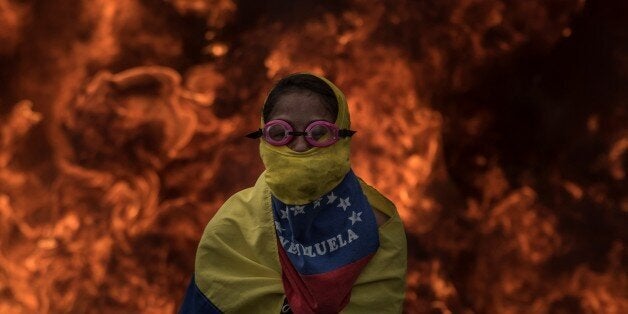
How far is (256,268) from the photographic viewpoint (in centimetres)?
229

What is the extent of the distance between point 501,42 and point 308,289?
105 inches

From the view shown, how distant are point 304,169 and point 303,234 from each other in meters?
0.22

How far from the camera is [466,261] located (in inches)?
173

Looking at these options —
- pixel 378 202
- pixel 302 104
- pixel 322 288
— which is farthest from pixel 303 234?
pixel 302 104

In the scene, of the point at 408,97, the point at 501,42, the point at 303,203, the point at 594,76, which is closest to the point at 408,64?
the point at 408,97

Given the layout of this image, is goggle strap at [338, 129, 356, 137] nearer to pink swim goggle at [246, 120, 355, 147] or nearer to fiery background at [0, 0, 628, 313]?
pink swim goggle at [246, 120, 355, 147]

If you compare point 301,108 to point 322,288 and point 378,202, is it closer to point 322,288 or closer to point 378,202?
point 378,202

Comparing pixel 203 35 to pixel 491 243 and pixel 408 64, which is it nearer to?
pixel 408 64

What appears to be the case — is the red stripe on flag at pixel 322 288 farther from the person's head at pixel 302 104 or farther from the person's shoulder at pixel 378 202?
the person's head at pixel 302 104

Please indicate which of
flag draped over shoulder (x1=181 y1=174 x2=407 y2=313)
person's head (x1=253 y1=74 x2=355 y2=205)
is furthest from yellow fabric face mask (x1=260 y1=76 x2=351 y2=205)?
flag draped over shoulder (x1=181 y1=174 x2=407 y2=313)

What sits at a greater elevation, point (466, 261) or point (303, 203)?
point (303, 203)

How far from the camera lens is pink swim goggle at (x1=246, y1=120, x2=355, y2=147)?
2152 mm

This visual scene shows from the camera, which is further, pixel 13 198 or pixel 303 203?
pixel 13 198

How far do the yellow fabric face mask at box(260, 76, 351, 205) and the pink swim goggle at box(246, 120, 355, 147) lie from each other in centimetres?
2
